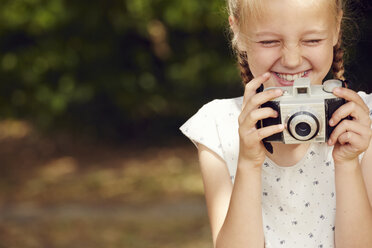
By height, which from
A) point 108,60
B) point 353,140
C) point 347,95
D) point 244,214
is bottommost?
point 244,214

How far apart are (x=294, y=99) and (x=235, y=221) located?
0.43m

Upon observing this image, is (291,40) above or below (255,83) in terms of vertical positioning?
above

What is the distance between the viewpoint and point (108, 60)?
22.6 feet

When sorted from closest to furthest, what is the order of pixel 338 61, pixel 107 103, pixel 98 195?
pixel 338 61
pixel 98 195
pixel 107 103

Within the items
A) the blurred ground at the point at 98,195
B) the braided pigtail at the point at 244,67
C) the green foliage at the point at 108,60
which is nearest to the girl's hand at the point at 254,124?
the braided pigtail at the point at 244,67

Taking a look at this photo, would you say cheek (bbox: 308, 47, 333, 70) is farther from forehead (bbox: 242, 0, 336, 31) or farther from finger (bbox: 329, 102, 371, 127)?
finger (bbox: 329, 102, 371, 127)

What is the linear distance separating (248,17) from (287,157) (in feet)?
1.68

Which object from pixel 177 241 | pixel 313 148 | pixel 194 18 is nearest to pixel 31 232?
pixel 177 241

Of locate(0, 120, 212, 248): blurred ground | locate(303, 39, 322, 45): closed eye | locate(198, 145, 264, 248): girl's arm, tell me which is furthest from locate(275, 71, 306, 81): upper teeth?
locate(0, 120, 212, 248): blurred ground

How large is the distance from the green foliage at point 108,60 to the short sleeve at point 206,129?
4083 mm

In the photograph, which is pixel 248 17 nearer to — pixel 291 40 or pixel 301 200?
pixel 291 40

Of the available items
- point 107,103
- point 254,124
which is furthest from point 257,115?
point 107,103

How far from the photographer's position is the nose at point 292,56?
1899 mm

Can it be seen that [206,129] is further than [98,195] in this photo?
No
